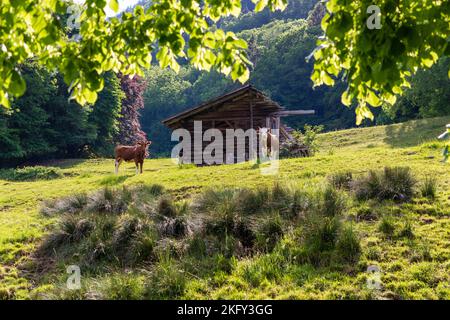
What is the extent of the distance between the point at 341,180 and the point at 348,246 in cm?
425

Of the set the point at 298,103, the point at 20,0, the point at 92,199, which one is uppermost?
the point at 298,103

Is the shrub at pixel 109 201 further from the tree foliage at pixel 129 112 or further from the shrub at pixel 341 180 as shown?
the tree foliage at pixel 129 112

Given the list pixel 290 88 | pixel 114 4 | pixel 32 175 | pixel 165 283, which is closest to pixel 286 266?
pixel 165 283

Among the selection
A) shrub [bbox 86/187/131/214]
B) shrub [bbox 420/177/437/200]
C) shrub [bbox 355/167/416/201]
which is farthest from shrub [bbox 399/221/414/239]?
shrub [bbox 86/187/131/214]

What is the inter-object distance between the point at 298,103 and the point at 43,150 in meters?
43.6

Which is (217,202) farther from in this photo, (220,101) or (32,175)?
(32,175)

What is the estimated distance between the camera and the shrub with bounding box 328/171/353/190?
11805mm

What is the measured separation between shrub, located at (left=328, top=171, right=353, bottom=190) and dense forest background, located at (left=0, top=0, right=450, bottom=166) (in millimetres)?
3915

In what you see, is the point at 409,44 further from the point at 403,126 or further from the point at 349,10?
the point at 403,126

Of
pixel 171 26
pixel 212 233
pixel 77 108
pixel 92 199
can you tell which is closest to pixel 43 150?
pixel 77 108

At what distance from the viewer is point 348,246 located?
8.23 m

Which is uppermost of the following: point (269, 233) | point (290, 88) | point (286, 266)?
point (290, 88)

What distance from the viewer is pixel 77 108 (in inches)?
1756

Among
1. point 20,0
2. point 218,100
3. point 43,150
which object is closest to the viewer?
point 20,0
